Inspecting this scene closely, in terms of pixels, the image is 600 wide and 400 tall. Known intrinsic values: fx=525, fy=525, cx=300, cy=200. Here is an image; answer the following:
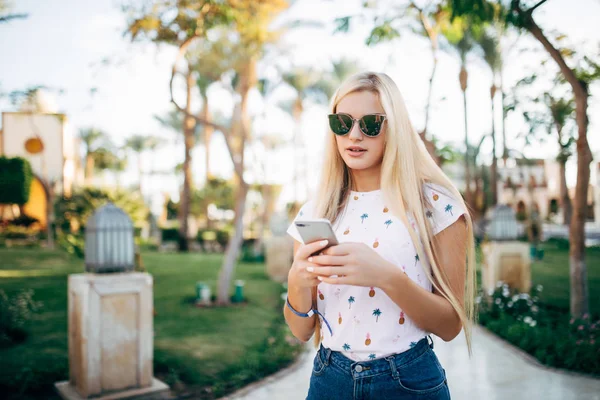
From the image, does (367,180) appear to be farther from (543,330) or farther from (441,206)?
(543,330)

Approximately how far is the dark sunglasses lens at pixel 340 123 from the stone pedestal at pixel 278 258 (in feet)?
40.6

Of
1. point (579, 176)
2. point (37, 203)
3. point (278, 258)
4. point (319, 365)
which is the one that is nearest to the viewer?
point (319, 365)

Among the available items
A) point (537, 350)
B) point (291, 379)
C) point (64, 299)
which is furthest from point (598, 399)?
point (64, 299)

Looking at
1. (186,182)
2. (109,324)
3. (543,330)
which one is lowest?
(543,330)

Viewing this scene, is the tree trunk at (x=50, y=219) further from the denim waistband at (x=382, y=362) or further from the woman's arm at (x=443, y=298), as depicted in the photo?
the woman's arm at (x=443, y=298)

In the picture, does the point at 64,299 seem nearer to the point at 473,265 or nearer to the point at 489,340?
the point at 489,340

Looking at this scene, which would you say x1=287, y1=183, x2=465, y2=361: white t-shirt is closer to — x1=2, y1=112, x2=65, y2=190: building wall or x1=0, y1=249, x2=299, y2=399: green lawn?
x1=0, y1=249, x2=299, y2=399: green lawn

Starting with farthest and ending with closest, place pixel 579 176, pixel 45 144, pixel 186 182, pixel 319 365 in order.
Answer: pixel 45 144 < pixel 186 182 < pixel 579 176 < pixel 319 365

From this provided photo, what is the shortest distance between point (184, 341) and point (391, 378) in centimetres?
609

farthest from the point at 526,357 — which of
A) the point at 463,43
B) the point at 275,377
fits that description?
the point at 463,43

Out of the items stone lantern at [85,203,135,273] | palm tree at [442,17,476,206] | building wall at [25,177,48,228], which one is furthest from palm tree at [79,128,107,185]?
stone lantern at [85,203,135,273]

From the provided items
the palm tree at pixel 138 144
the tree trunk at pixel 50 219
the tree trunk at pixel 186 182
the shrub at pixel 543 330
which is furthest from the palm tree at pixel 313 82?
the palm tree at pixel 138 144

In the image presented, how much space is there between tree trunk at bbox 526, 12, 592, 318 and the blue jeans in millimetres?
6089

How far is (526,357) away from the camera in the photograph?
6.59 meters
